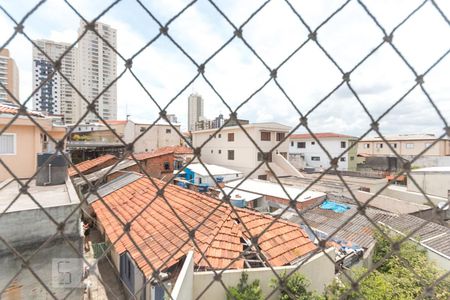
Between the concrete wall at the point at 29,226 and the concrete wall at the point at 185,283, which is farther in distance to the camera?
the concrete wall at the point at 29,226

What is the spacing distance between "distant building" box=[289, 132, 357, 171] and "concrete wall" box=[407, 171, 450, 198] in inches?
254

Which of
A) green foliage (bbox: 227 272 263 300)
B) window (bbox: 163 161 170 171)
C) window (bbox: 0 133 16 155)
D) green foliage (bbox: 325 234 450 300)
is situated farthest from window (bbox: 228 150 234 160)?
green foliage (bbox: 227 272 263 300)

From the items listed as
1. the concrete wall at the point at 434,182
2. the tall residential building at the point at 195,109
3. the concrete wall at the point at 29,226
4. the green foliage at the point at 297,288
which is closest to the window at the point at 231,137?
the concrete wall at the point at 434,182

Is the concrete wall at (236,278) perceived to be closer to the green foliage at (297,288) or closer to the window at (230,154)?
the green foliage at (297,288)

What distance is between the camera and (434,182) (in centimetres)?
943

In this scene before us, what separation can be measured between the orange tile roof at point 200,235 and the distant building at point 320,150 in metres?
13.6

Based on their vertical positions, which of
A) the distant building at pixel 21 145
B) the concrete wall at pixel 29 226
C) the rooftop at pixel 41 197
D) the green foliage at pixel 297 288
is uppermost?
the distant building at pixel 21 145

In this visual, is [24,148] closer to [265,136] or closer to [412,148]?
[265,136]

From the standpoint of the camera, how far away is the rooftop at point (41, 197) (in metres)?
2.62

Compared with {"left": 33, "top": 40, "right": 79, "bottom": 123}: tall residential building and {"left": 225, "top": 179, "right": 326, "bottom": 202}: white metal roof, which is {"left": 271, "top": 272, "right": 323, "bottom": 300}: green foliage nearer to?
{"left": 225, "top": 179, "right": 326, "bottom": 202}: white metal roof

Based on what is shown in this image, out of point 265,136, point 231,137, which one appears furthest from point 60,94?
point 265,136

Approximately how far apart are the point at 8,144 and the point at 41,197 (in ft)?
9.61

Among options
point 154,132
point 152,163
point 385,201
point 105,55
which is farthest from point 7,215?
point 105,55

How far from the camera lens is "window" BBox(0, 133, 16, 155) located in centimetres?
478
